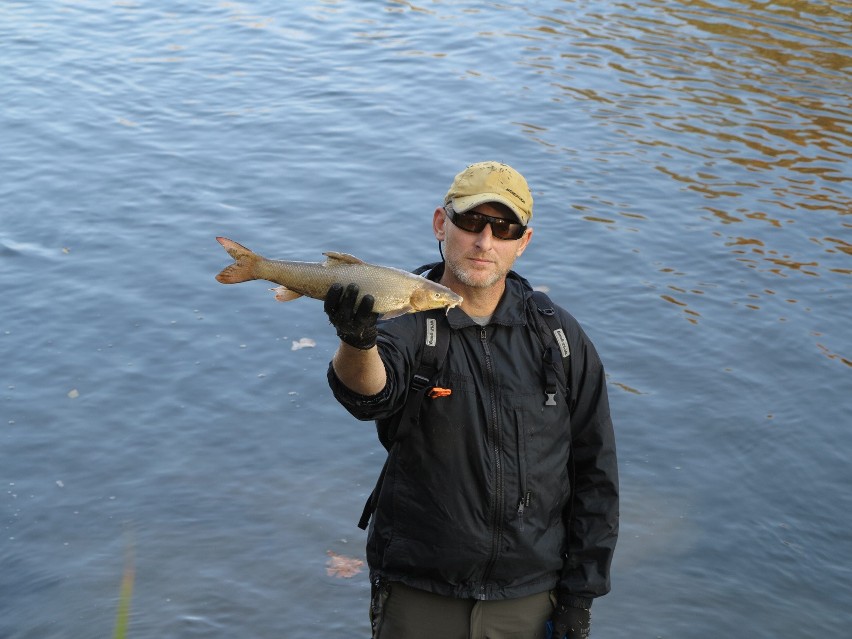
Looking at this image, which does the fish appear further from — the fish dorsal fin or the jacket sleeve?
the jacket sleeve

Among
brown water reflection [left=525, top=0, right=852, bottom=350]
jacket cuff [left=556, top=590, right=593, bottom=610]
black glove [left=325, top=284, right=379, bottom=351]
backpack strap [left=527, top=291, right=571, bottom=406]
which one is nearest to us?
black glove [left=325, top=284, right=379, bottom=351]

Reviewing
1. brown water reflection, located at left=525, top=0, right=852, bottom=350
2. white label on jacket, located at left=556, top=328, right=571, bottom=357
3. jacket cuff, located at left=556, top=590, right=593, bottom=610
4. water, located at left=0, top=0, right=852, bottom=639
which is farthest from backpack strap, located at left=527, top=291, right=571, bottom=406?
brown water reflection, located at left=525, top=0, right=852, bottom=350

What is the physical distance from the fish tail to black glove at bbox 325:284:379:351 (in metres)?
0.38

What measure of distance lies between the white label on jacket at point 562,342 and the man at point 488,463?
0.03 m

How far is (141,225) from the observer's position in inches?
566

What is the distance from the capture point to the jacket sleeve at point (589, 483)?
510 cm

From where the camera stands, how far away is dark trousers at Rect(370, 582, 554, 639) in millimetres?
4965

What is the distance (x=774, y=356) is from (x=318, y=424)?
4.79m

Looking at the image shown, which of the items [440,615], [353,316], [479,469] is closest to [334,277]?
[353,316]

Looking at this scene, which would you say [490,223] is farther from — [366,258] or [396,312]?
[366,258]

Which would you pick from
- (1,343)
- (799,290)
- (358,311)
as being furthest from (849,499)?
(1,343)

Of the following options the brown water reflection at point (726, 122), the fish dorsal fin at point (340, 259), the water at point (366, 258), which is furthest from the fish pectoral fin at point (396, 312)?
the brown water reflection at point (726, 122)

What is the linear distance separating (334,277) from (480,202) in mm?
802

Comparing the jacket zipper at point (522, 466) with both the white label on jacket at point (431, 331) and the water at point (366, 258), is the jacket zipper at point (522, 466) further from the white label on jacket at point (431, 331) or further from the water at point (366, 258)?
the water at point (366, 258)
